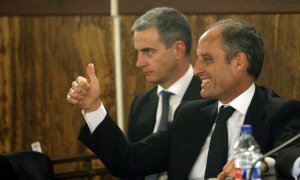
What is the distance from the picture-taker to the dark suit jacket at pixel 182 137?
101 inches

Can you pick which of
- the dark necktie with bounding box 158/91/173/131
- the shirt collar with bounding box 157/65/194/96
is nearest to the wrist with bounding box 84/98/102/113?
the dark necktie with bounding box 158/91/173/131

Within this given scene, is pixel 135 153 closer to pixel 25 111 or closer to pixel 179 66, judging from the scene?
pixel 179 66

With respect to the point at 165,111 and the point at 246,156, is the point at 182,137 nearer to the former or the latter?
the point at 165,111

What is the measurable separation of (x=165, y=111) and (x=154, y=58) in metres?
0.39

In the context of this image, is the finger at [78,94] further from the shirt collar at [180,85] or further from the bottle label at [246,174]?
the shirt collar at [180,85]

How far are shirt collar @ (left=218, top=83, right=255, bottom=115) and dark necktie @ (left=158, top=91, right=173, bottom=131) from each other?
803 millimetres

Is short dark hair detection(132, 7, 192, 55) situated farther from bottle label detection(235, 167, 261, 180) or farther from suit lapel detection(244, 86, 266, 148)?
bottle label detection(235, 167, 261, 180)

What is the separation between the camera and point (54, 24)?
3.89 metres

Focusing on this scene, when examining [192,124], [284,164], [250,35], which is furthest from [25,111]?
[284,164]

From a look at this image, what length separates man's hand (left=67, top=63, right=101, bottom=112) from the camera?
97.4 inches

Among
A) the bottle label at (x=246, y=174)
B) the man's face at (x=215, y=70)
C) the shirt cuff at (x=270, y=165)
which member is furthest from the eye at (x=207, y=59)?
the bottle label at (x=246, y=174)

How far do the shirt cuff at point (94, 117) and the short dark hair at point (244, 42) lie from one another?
651 mm

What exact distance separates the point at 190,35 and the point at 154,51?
28 cm

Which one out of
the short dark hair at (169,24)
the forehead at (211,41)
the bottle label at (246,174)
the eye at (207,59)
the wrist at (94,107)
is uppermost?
the short dark hair at (169,24)
